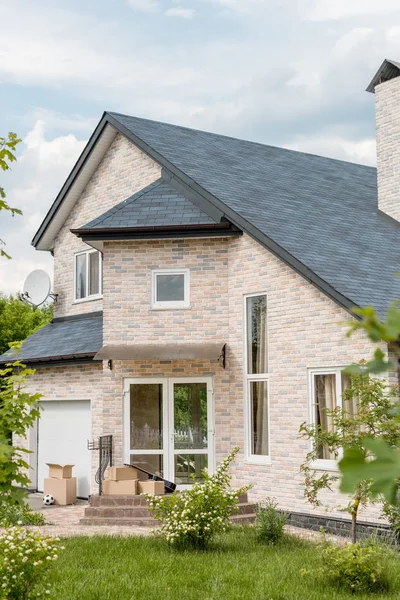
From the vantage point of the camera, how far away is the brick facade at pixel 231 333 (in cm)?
1268

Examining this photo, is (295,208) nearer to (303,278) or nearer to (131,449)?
(303,278)

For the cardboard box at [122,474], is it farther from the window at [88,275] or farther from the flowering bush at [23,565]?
the flowering bush at [23,565]

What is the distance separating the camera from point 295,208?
1564 cm

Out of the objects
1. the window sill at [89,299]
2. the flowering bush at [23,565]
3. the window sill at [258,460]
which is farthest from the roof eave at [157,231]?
the flowering bush at [23,565]

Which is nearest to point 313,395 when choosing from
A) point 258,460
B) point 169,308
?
point 258,460

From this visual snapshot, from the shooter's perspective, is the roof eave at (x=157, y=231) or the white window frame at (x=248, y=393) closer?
the white window frame at (x=248, y=393)

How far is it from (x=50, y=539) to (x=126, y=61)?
42.5 feet

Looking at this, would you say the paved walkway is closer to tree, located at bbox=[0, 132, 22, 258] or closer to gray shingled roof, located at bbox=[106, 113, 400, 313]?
gray shingled roof, located at bbox=[106, 113, 400, 313]

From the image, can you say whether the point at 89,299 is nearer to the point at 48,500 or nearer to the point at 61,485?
the point at 61,485

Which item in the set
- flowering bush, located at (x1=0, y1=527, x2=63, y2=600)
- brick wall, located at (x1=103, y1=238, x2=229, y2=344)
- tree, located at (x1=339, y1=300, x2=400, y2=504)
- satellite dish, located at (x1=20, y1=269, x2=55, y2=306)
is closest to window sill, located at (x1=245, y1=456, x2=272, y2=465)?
brick wall, located at (x1=103, y1=238, x2=229, y2=344)

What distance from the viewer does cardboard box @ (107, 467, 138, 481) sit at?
13570 millimetres

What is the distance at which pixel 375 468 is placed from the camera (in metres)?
1.15

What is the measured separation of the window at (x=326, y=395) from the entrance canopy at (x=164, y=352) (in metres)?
1.98

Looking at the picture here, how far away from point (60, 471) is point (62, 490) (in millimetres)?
455
